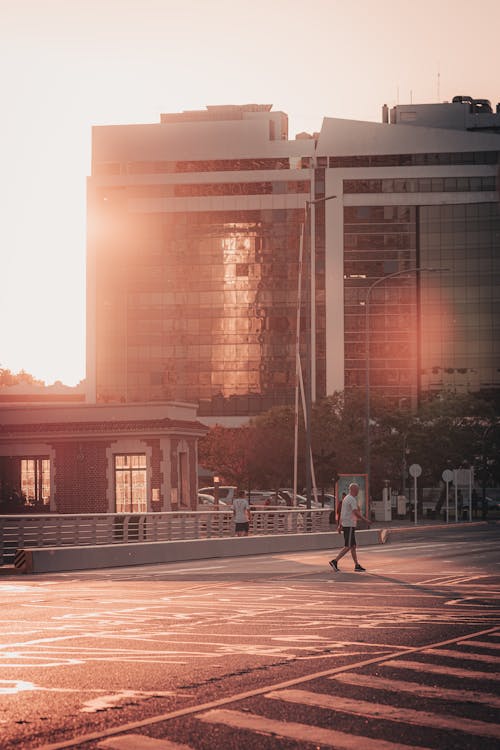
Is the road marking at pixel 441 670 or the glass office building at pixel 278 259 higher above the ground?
the glass office building at pixel 278 259

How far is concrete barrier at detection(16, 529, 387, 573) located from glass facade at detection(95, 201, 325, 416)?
312ft

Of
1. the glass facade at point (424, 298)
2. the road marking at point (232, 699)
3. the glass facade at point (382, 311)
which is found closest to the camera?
the road marking at point (232, 699)

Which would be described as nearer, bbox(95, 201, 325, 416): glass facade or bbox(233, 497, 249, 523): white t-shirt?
bbox(233, 497, 249, 523): white t-shirt

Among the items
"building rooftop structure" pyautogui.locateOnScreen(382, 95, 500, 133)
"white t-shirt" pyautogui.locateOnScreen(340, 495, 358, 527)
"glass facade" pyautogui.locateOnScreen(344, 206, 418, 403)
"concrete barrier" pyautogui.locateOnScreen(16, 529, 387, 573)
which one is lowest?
"concrete barrier" pyautogui.locateOnScreen(16, 529, 387, 573)

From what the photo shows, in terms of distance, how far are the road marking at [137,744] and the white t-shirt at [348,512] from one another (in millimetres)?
→ 18545

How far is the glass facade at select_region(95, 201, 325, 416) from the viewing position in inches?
5413

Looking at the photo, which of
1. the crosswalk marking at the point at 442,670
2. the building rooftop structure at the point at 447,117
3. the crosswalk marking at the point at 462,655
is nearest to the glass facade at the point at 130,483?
the crosswalk marking at the point at 462,655

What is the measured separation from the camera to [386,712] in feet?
29.8

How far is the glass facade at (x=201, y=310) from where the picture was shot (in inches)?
5413

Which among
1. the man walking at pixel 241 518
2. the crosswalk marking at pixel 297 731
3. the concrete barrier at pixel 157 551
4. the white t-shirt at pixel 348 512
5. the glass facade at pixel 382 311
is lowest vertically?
the concrete barrier at pixel 157 551

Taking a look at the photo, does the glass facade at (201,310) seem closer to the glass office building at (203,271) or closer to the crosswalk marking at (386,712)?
the glass office building at (203,271)

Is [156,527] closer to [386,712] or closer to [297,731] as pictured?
[386,712]

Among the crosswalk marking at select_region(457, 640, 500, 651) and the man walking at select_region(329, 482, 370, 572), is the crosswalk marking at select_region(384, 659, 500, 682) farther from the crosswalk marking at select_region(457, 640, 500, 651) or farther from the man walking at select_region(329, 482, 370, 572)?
the man walking at select_region(329, 482, 370, 572)

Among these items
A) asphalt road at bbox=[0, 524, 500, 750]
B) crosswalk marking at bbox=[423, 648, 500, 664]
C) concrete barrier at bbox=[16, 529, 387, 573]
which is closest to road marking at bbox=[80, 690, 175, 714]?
asphalt road at bbox=[0, 524, 500, 750]
